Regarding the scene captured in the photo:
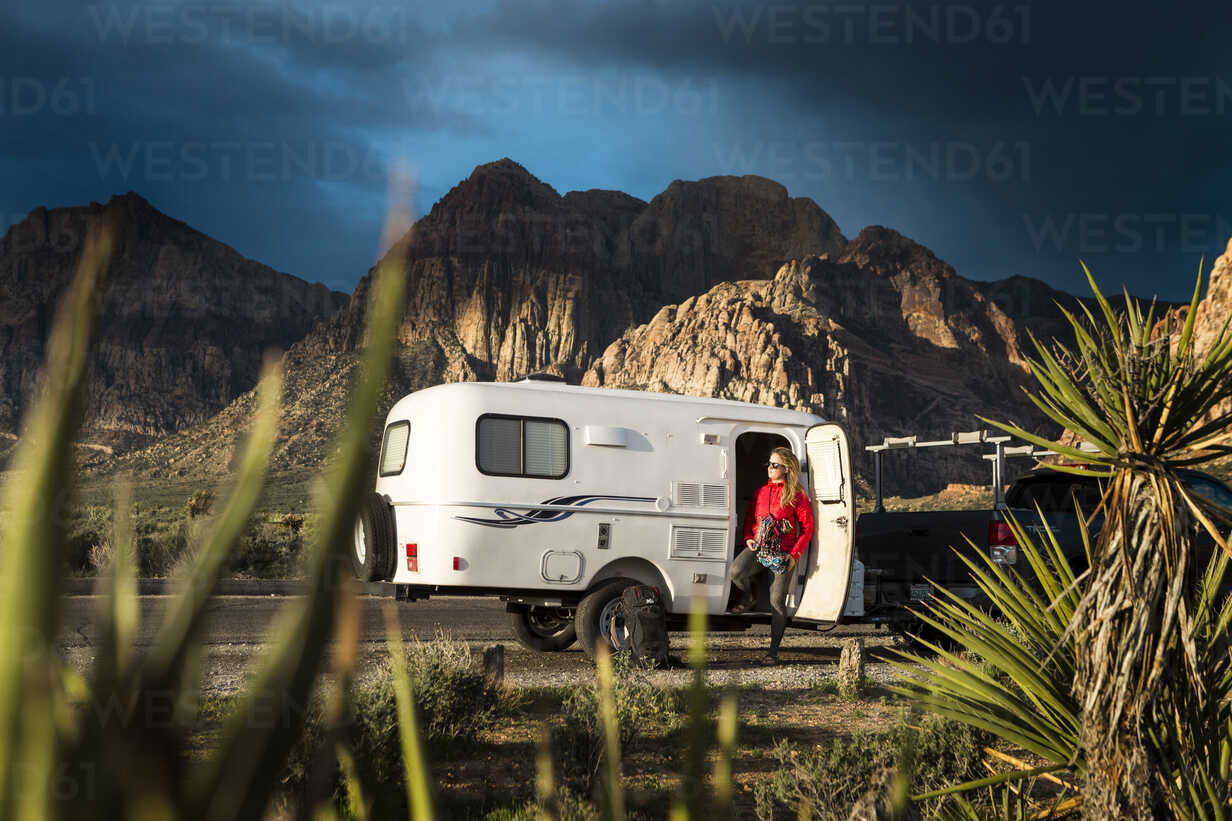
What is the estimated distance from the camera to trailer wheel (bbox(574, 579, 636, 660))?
27.8ft

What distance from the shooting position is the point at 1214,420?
2283 mm

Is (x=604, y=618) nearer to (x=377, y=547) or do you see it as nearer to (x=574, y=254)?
(x=377, y=547)

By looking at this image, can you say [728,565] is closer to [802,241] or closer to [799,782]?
[799,782]

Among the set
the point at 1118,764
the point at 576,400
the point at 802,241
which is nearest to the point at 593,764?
the point at 1118,764

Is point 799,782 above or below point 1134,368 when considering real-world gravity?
below

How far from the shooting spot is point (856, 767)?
181 inches

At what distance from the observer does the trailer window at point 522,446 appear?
28.0 feet

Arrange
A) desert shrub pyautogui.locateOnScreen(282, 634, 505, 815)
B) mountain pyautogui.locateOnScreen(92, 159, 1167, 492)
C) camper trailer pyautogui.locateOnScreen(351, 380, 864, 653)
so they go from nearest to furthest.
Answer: desert shrub pyautogui.locateOnScreen(282, 634, 505, 815) < camper trailer pyautogui.locateOnScreen(351, 380, 864, 653) < mountain pyautogui.locateOnScreen(92, 159, 1167, 492)

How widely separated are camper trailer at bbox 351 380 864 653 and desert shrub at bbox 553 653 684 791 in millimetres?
1682

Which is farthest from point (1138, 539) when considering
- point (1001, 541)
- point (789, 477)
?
point (1001, 541)

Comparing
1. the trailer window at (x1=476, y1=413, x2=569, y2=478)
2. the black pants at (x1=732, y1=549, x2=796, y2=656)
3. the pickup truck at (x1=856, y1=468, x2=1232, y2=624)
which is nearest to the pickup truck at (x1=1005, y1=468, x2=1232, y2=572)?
Result: the pickup truck at (x1=856, y1=468, x2=1232, y2=624)

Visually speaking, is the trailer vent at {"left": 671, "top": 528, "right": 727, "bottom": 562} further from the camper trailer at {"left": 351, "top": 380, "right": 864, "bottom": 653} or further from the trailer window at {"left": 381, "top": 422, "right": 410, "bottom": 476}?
the trailer window at {"left": 381, "top": 422, "right": 410, "bottom": 476}

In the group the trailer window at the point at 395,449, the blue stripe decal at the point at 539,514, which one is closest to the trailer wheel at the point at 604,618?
the blue stripe decal at the point at 539,514

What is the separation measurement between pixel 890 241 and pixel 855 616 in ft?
521
